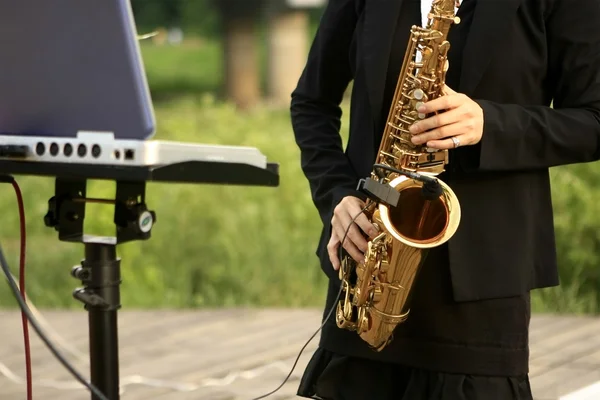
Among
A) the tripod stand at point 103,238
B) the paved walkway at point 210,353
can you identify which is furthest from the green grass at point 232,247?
the tripod stand at point 103,238

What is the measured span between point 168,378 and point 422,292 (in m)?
2.43

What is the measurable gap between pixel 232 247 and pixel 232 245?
1.2 inches

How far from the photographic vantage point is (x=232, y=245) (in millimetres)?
6148

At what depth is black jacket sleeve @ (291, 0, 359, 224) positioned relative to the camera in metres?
2.41

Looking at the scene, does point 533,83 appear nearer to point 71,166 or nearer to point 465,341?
point 465,341

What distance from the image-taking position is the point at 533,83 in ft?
7.20

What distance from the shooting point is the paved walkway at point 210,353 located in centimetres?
420

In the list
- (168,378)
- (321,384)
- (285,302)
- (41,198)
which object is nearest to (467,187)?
(321,384)

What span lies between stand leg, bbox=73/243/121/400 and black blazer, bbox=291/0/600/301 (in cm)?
68

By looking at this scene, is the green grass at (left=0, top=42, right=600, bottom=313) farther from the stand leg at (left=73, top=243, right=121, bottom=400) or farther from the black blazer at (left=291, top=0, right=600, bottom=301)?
the stand leg at (left=73, top=243, right=121, bottom=400)

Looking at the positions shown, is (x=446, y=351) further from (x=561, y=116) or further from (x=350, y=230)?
(x=561, y=116)

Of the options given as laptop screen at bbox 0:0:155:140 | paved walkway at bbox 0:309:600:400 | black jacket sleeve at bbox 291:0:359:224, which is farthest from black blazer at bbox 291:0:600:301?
paved walkway at bbox 0:309:600:400

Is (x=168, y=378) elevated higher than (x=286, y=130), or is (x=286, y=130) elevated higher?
(x=286, y=130)

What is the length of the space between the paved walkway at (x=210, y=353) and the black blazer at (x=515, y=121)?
6.49 ft
